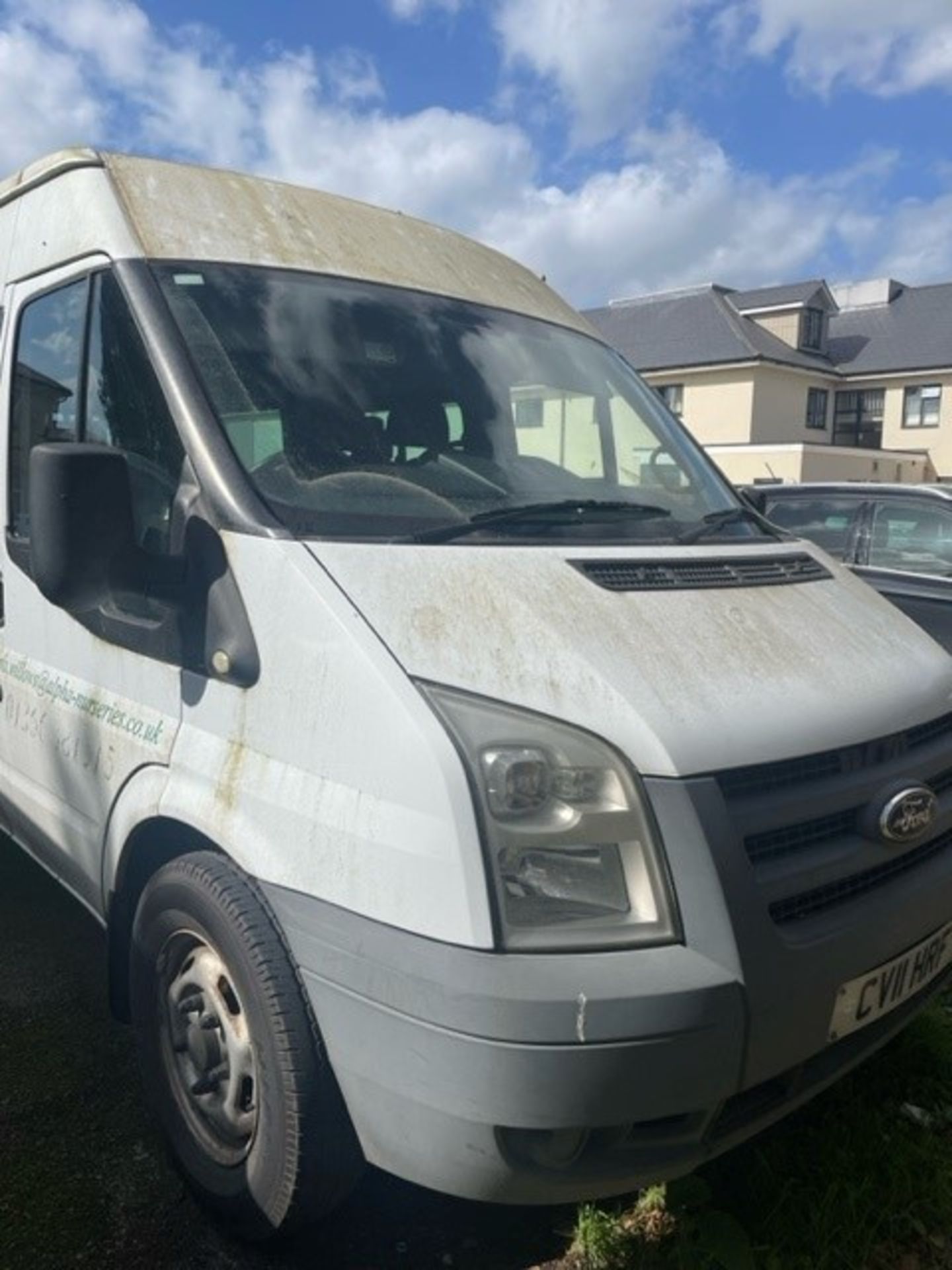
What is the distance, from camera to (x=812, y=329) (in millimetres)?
42281

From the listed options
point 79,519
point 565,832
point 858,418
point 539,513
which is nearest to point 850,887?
point 565,832

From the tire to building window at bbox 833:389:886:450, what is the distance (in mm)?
44151

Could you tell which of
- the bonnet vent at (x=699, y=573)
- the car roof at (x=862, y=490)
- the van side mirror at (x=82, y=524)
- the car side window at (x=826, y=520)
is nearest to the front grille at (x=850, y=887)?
the bonnet vent at (x=699, y=573)

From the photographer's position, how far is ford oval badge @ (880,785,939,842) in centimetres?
230

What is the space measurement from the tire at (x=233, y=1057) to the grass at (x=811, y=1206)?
0.73 meters

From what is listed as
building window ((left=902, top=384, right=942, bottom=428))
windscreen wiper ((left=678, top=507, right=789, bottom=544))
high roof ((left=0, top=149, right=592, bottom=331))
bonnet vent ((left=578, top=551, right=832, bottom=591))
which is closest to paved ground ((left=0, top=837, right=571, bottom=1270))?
bonnet vent ((left=578, top=551, right=832, bottom=591))

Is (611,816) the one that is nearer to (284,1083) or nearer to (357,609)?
(357,609)

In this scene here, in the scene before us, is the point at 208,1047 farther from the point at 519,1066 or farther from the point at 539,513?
the point at 539,513

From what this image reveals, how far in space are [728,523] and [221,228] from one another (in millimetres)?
1724

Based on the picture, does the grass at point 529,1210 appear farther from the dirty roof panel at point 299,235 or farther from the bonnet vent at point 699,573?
the dirty roof panel at point 299,235

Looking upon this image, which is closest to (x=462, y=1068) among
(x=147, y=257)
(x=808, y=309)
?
(x=147, y=257)

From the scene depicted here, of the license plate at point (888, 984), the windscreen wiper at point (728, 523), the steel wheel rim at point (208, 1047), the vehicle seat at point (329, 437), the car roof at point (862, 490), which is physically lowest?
the steel wheel rim at point (208, 1047)

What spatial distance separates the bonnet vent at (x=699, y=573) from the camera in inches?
97.9

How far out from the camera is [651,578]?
8.36 ft
